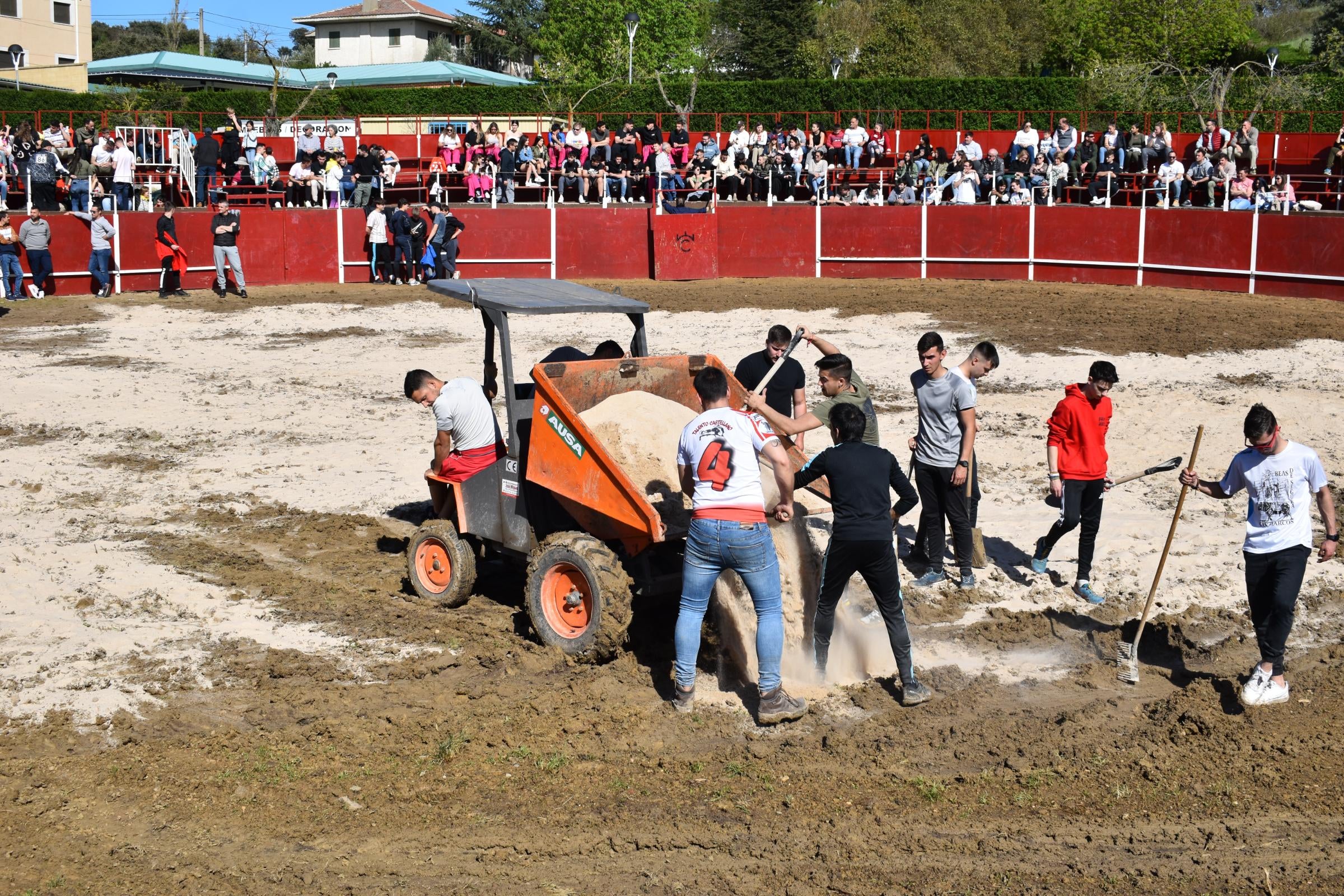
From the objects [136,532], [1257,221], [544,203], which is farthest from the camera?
[544,203]

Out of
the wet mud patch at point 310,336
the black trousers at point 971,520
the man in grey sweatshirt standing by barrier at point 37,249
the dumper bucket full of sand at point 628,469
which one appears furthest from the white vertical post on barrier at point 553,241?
the dumper bucket full of sand at point 628,469

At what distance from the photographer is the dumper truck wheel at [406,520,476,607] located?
9211mm

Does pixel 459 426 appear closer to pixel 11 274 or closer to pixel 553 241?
pixel 11 274

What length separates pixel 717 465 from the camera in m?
7.27

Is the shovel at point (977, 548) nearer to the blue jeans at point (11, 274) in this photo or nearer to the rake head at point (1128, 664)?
the rake head at point (1128, 664)

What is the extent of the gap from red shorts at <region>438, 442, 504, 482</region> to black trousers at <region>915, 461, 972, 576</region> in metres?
3.03

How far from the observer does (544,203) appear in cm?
2975

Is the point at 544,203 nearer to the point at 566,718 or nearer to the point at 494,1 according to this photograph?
the point at 566,718

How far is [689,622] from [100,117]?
35520 mm

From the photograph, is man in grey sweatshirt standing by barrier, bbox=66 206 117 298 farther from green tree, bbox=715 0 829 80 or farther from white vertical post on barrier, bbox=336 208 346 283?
green tree, bbox=715 0 829 80

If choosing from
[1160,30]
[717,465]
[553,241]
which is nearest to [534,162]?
[553,241]

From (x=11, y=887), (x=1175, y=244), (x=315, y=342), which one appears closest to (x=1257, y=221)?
(x=1175, y=244)

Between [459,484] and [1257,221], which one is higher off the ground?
[1257,221]

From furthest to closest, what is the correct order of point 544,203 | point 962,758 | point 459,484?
point 544,203 → point 459,484 → point 962,758
